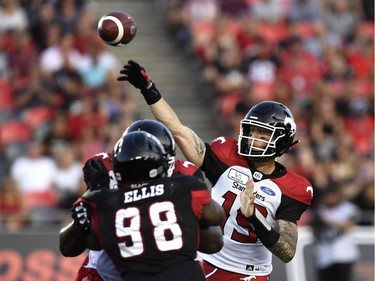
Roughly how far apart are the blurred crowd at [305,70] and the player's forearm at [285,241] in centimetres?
643

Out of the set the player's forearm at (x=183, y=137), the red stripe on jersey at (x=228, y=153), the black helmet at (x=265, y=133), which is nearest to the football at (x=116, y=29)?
the player's forearm at (x=183, y=137)

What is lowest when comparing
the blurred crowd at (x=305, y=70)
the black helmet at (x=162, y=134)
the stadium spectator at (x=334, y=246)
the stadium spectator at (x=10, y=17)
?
the stadium spectator at (x=334, y=246)

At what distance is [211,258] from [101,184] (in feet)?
4.36

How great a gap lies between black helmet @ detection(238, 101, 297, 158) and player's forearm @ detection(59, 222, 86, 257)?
1.55 m

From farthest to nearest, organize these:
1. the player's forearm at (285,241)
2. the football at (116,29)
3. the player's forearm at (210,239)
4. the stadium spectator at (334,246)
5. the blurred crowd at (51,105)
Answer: the blurred crowd at (51,105) < the stadium spectator at (334,246) < the football at (116,29) < the player's forearm at (285,241) < the player's forearm at (210,239)

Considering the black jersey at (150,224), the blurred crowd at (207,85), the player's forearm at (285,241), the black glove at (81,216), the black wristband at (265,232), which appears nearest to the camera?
the black jersey at (150,224)

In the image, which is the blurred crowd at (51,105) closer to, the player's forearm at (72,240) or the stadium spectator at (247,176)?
the stadium spectator at (247,176)

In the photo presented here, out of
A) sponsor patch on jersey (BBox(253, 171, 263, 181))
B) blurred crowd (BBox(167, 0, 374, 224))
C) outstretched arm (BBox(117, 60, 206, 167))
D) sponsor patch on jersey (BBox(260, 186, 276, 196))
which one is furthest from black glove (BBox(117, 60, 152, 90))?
blurred crowd (BBox(167, 0, 374, 224))

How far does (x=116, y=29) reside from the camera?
7223 millimetres

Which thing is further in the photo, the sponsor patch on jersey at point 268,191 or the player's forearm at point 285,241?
the sponsor patch on jersey at point 268,191

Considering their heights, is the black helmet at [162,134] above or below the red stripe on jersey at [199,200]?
above

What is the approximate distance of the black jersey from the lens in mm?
5371

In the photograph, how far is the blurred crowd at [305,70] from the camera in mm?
14133

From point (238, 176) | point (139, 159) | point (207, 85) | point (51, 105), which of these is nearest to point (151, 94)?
point (238, 176)
